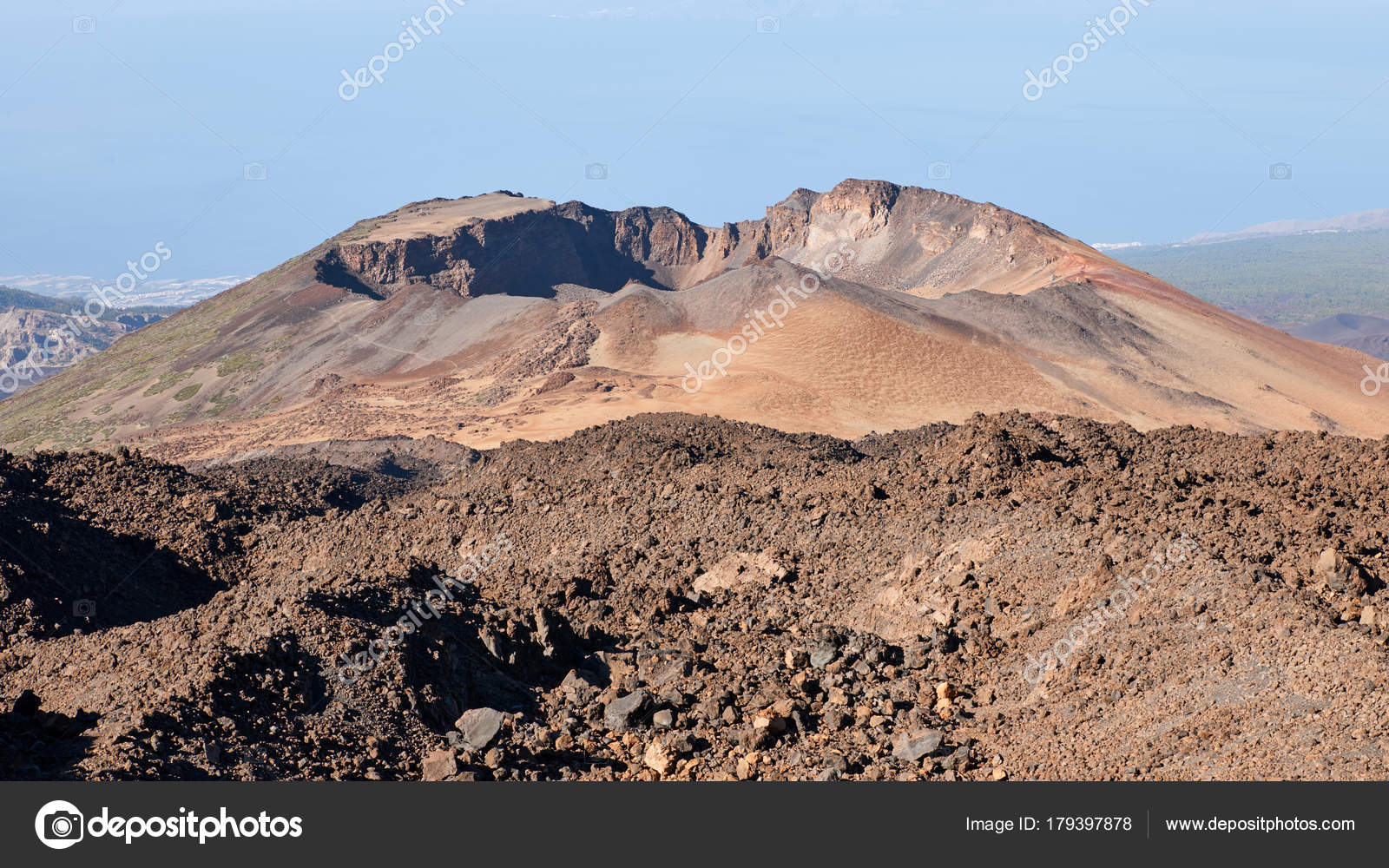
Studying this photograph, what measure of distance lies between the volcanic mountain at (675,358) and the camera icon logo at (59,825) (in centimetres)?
2901

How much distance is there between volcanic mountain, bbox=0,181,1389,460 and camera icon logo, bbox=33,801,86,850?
95.2ft

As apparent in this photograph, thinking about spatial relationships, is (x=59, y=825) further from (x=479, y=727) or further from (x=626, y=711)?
(x=626, y=711)

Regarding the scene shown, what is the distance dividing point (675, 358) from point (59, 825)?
131ft

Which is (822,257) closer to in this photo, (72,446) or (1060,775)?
(72,446)

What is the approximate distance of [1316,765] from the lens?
8453 mm

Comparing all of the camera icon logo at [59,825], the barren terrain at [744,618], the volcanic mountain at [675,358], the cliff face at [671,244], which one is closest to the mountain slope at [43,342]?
the cliff face at [671,244]

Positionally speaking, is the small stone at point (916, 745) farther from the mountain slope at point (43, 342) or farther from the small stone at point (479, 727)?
the mountain slope at point (43, 342)

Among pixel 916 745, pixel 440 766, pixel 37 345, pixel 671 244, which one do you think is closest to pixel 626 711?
pixel 440 766

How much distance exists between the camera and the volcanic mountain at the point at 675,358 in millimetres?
39719

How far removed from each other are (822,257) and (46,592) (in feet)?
257

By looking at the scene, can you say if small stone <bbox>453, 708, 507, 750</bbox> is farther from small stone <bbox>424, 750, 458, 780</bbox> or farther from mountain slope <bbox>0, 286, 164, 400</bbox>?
mountain slope <bbox>0, 286, 164, 400</bbox>

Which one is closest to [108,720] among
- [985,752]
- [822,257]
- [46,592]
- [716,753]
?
[716,753]

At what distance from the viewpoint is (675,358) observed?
4553 centimetres

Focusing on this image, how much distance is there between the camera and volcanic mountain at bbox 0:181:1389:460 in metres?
39.7
